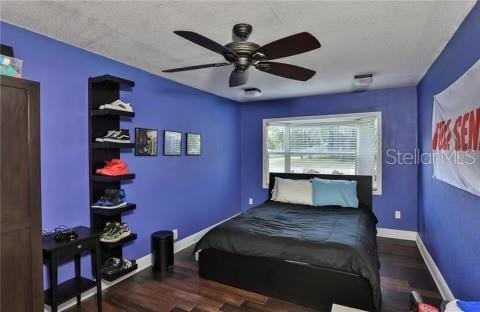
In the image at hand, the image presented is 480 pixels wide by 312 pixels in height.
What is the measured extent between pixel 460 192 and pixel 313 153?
2.69 meters

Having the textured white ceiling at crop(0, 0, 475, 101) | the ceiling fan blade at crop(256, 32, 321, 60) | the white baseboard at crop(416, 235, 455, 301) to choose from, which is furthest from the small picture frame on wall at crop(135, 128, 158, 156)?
the white baseboard at crop(416, 235, 455, 301)

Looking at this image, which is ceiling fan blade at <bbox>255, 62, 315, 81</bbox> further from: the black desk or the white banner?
the black desk

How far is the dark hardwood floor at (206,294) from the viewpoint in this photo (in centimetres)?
229

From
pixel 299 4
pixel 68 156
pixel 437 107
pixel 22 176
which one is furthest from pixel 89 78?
pixel 437 107

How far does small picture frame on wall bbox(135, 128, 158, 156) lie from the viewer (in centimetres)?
299

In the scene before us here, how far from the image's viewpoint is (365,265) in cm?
215

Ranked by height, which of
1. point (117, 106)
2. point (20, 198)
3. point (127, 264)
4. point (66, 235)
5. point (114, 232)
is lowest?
point (127, 264)

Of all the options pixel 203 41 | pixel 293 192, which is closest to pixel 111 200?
pixel 203 41

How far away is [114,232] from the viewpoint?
8.30 feet

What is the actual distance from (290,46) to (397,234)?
366cm

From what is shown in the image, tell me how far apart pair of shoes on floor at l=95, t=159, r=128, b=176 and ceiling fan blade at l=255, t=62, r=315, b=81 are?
1621 mm

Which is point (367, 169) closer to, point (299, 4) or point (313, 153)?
point (313, 153)

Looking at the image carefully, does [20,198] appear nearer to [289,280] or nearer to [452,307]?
[289,280]

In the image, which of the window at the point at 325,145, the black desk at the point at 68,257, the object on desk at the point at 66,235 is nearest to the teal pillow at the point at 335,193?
the window at the point at 325,145
